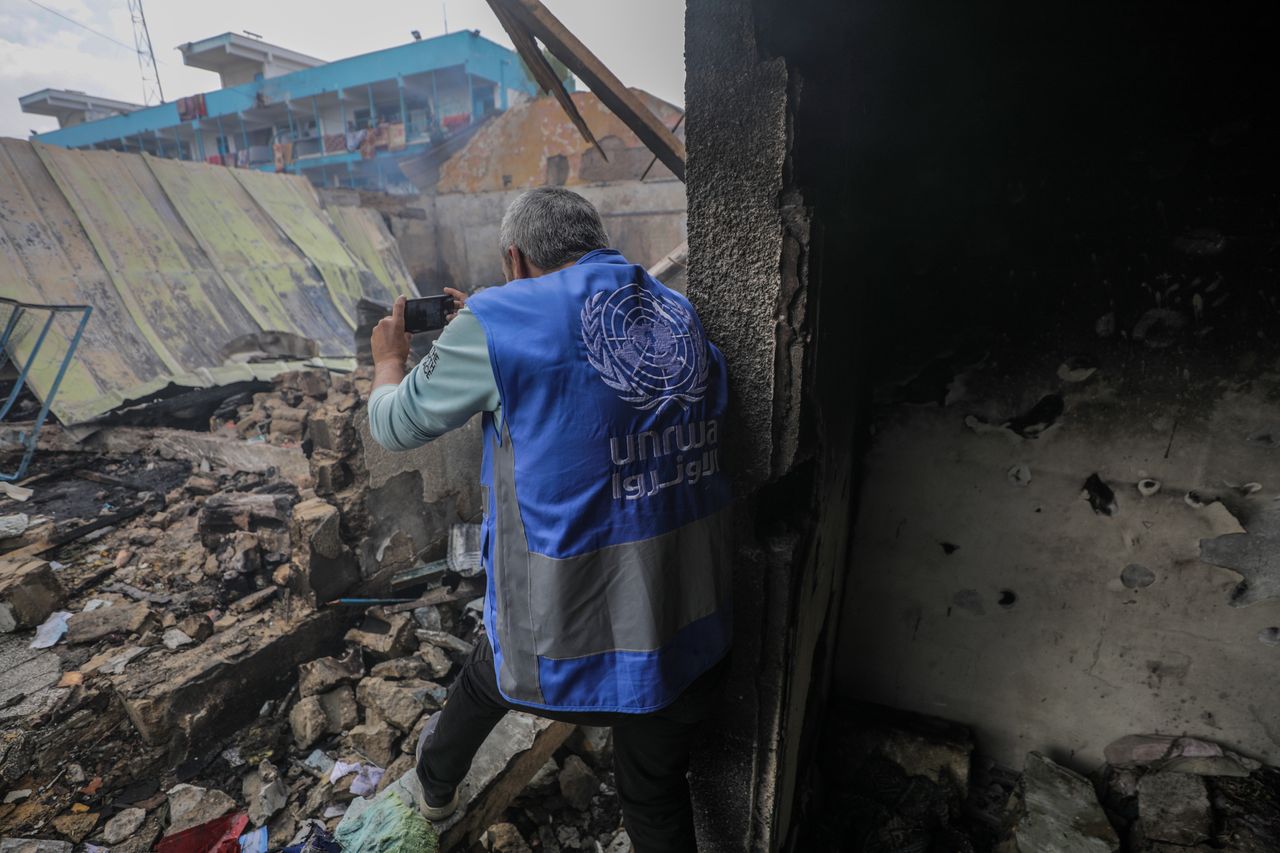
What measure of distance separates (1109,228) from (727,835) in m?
2.04

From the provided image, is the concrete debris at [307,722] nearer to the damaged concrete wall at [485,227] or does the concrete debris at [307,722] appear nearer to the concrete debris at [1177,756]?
the concrete debris at [1177,756]

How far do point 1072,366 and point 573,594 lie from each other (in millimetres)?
1650

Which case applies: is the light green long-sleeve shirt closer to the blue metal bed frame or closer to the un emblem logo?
the un emblem logo

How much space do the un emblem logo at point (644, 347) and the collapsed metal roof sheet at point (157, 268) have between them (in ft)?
22.6

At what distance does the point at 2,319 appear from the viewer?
18.8 feet

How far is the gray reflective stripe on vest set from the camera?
1245 mm

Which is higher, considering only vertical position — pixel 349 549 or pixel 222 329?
pixel 222 329

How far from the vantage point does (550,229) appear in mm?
1435

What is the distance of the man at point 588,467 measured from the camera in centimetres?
121

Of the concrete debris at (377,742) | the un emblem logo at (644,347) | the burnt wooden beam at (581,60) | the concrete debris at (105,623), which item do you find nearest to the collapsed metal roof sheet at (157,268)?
the concrete debris at (105,623)

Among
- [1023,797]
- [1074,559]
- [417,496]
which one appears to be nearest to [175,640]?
[417,496]

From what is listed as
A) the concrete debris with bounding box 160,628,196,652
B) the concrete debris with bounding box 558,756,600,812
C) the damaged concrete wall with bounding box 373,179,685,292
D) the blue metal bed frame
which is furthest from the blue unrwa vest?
the damaged concrete wall with bounding box 373,179,685,292

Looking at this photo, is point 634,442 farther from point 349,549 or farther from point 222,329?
point 222,329

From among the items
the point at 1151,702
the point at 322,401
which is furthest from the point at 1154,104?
the point at 322,401
